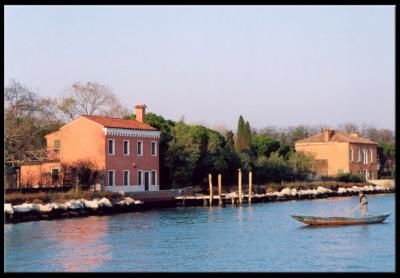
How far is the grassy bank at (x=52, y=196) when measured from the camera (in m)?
36.2

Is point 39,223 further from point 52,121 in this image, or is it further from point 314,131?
point 314,131

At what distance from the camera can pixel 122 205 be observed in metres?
40.8

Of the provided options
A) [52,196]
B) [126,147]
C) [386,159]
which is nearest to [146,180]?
[126,147]

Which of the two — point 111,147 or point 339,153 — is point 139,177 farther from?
point 339,153

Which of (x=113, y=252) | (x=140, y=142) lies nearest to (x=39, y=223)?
(x=113, y=252)

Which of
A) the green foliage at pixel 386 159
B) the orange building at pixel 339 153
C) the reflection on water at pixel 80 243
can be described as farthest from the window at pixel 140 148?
the green foliage at pixel 386 159

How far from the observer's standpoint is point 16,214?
112 ft

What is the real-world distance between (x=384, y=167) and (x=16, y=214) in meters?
54.3

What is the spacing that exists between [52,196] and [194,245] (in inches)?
584

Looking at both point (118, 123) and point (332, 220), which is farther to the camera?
point (118, 123)

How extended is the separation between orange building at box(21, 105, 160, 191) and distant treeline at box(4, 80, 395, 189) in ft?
4.86

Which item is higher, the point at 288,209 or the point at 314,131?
the point at 314,131


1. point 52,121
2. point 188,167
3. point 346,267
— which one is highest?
point 52,121

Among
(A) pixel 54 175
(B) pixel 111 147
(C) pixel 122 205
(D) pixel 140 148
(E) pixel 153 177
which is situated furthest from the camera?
(E) pixel 153 177
